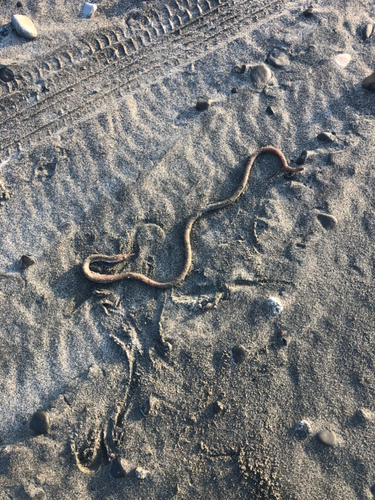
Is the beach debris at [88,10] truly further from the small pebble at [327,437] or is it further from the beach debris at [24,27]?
the small pebble at [327,437]

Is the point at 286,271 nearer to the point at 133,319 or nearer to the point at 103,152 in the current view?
the point at 133,319

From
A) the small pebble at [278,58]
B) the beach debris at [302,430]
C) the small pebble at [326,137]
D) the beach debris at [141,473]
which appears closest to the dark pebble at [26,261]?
the beach debris at [141,473]

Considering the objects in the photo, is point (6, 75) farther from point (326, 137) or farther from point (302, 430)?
point (302, 430)

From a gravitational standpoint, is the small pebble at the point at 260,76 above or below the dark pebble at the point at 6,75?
below

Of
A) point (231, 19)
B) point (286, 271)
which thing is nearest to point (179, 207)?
point (286, 271)

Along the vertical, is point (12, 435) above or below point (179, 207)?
below

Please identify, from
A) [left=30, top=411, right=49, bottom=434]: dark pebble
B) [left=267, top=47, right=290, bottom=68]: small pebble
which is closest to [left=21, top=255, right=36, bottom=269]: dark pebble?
[left=30, top=411, right=49, bottom=434]: dark pebble

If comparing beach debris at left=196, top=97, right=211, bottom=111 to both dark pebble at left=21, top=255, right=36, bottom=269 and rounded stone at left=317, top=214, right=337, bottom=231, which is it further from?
dark pebble at left=21, top=255, right=36, bottom=269

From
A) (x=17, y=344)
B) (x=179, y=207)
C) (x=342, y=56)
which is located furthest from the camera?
(x=342, y=56)
